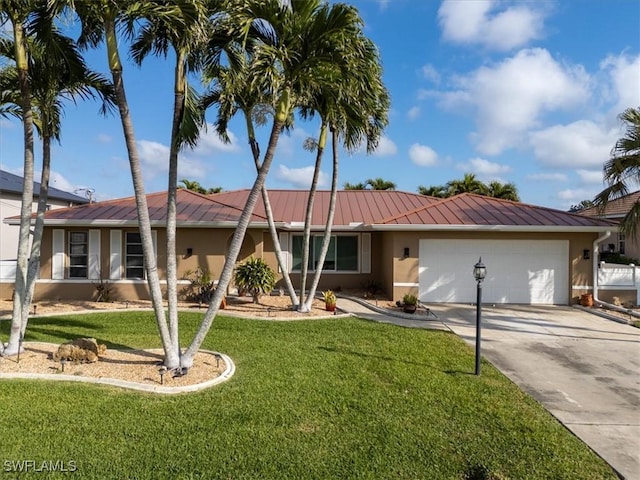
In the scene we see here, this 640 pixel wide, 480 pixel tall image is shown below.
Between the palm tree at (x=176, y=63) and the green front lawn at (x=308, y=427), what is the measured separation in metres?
1.54

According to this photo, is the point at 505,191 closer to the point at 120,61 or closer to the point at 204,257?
the point at 204,257

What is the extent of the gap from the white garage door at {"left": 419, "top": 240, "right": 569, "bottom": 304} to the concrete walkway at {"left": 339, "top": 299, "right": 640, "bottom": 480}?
0.64m

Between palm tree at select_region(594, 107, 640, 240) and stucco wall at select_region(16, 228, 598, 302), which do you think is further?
stucco wall at select_region(16, 228, 598, 302)

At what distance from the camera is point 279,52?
6.23 m

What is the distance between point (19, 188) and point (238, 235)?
26.1 m

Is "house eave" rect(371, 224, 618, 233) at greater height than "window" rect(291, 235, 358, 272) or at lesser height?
greater

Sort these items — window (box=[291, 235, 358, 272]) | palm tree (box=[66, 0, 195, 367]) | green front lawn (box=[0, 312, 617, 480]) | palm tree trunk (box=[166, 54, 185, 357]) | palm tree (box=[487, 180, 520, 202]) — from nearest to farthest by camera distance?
green front lawn (box=[0, 312, 617, 480]), palm tree (box=[66, 0, 195, 367]), palm tree trunk (box=[166, 54, 185, 357]), window (box=[291, 235, 358, 272]), palm tree (box=[487, 180, 520, 202])

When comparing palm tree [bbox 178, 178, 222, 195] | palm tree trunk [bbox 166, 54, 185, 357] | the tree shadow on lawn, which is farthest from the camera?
palm tree [bbox 178, 178, 222, 195]

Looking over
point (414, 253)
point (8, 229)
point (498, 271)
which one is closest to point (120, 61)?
point (414, 253)

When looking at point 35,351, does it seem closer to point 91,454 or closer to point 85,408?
point 85,408

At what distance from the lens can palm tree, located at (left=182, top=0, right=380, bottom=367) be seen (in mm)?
6121

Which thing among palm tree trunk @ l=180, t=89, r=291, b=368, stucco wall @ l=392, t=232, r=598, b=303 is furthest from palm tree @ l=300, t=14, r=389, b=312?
stucco wall @ l=392, t=232, r=598, b=303

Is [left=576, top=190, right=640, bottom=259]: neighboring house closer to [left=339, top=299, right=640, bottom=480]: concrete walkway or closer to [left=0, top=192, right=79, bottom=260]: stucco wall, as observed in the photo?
[left=339, top=299, right=640, bottom=480]: concrete walkway

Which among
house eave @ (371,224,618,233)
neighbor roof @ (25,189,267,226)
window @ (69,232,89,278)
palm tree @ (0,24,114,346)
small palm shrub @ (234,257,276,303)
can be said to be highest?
palm tree @ (0,24,114,346)
